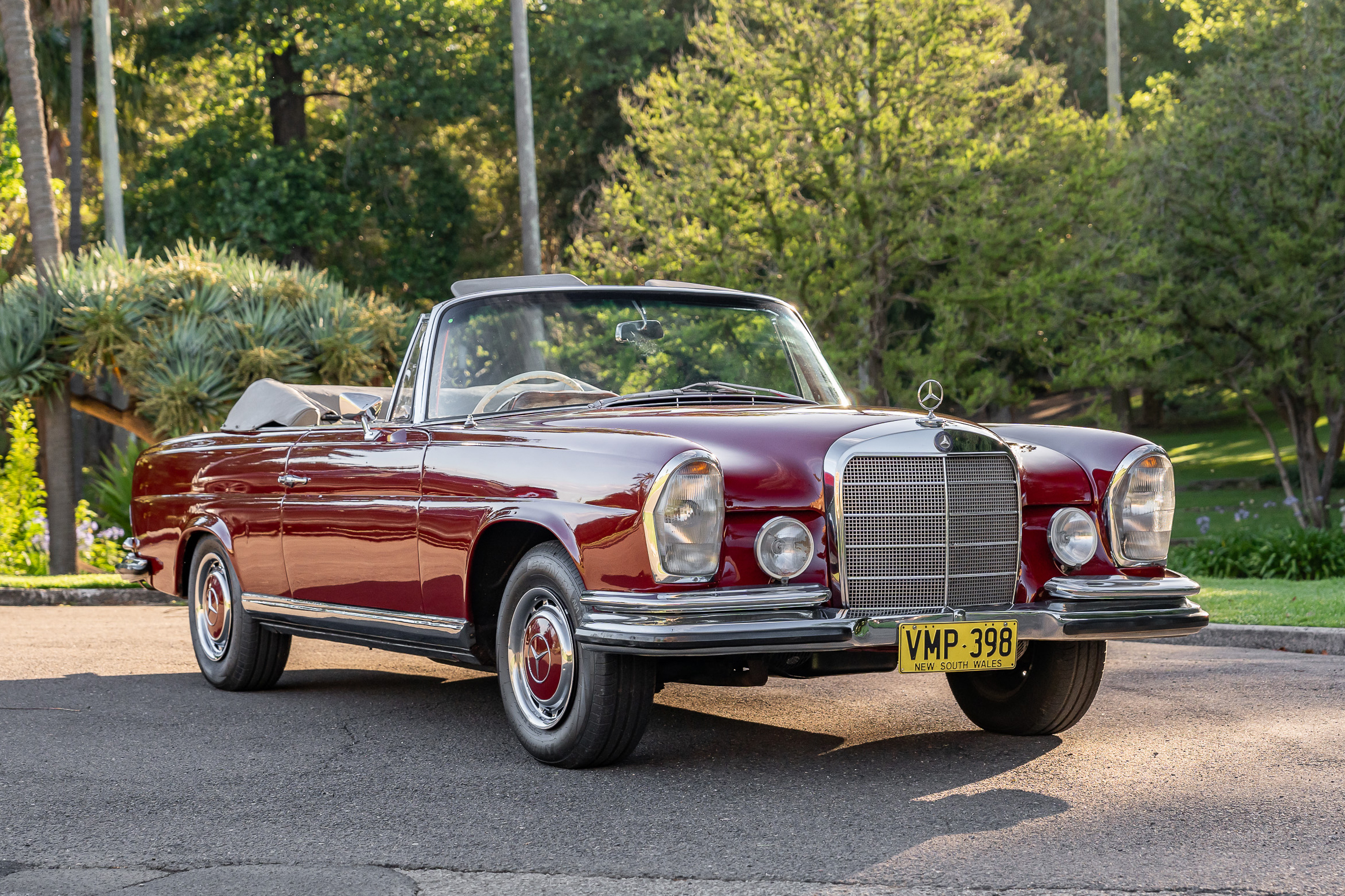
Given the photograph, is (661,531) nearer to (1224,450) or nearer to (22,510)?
(22,510)

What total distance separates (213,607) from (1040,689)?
4.33m

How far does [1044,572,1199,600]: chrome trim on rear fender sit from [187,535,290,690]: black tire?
4.02m

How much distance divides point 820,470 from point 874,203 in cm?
1208

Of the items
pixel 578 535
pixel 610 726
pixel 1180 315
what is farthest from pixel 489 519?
pixel 1180 315

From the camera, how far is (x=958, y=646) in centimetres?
514

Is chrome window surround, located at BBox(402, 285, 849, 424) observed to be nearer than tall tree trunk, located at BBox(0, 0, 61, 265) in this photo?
Yes

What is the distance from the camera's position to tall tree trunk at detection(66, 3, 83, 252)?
27.9 metres

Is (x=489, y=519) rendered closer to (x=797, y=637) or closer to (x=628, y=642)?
(x=628, y=642)

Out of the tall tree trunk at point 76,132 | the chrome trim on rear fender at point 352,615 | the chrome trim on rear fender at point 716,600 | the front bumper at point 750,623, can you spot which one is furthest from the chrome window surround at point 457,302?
the tall tree trunk at point 76,132

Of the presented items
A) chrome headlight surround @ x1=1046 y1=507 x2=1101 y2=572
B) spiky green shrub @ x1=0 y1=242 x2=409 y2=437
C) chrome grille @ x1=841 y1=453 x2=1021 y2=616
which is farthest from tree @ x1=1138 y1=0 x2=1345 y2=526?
chrome grille @ x1=841 y1=453 x2=1021 y2=616

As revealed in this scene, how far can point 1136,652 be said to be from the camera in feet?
30.0

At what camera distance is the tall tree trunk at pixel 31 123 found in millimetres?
18094

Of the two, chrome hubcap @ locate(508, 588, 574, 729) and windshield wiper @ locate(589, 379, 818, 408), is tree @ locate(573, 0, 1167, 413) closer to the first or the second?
windshield wiper @ locate(589, 379, 818, 408)

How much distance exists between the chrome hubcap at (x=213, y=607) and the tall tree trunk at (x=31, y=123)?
11271 millimetres
